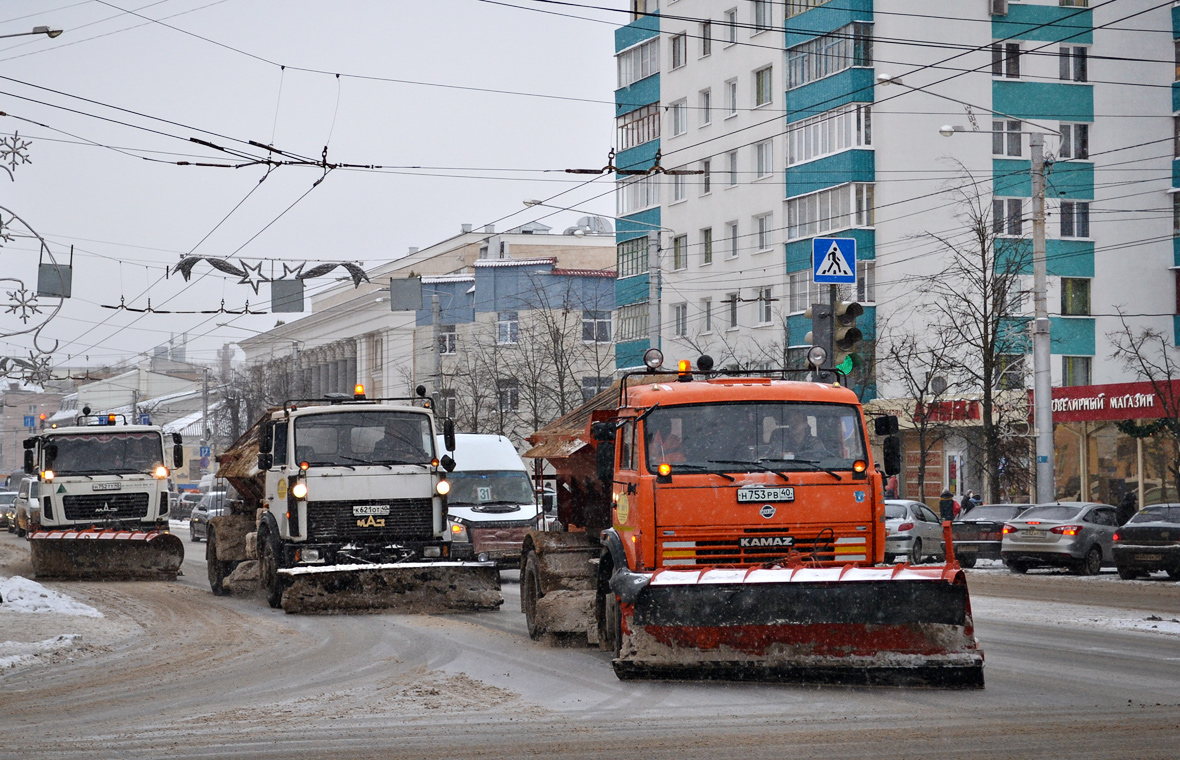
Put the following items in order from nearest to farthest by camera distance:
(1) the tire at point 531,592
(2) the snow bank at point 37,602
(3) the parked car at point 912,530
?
(1) the tire at point 531,592 < (2) the snow bank at point 37,602 < (3) the parked car at point 912,530

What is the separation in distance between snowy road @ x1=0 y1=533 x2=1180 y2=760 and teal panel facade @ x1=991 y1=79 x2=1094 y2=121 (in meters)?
35.0

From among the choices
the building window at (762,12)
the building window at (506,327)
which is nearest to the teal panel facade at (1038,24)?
the building window at (762,12)

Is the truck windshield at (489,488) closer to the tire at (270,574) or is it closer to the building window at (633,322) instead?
the tire at (270,574)

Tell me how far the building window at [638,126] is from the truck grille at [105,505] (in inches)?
1381

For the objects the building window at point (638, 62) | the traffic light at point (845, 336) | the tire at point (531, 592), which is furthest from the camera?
the building window at point (638, 62)

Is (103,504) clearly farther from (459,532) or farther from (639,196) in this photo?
(639,196)

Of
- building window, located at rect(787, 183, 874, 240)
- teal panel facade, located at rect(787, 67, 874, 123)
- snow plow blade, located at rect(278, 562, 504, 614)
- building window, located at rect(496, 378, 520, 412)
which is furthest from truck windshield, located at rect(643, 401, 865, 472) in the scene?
building window, located at rect(496, 378, 520, 412)

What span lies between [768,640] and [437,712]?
8.52 feet

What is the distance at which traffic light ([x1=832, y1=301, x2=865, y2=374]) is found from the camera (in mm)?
17484

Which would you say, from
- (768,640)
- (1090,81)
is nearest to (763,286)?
(1090,81)

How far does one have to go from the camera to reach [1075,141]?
50.1 metres

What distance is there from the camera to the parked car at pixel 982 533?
30.9m

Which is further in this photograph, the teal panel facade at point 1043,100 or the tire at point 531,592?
the teal panel facade at point 1043,100

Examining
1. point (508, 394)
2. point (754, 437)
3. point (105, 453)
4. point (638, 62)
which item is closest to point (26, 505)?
point (105, 453)
